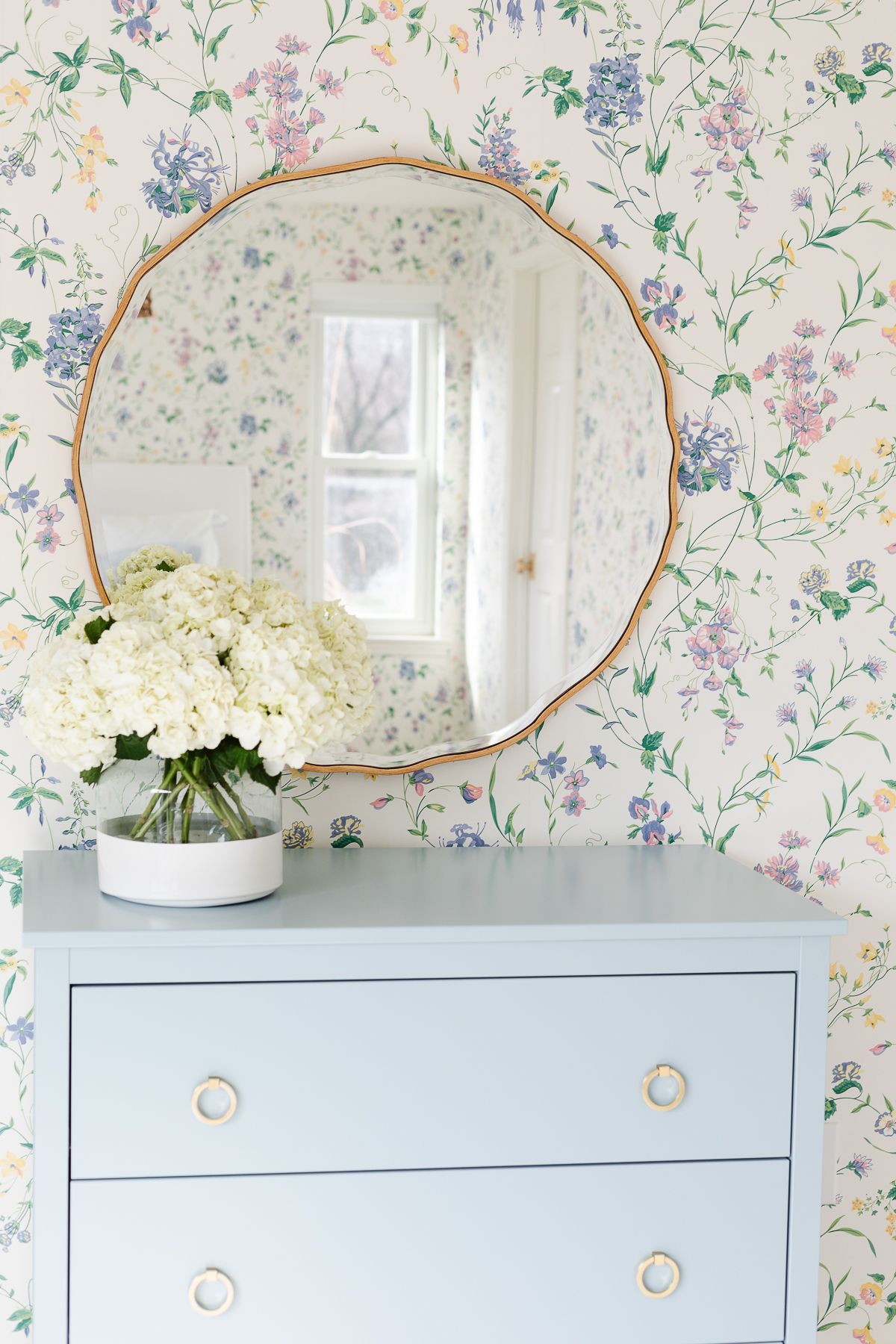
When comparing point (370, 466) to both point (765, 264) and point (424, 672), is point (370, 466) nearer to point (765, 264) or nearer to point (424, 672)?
point (424, 672)

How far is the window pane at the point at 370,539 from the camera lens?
1602 millimetres

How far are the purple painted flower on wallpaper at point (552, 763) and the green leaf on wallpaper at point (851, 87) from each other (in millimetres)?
1008

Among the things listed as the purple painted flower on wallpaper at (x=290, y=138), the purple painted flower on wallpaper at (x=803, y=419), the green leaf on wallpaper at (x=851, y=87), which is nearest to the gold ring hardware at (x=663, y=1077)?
the purple painted flower on wallpaper at (x=803, y=419)

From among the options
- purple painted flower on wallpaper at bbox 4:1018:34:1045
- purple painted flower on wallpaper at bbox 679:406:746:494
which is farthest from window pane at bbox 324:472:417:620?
purple painted flower on wallpaper at bbox 4:1018:34:1045

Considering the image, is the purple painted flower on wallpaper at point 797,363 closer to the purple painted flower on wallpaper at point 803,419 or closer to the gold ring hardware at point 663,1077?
the purple painted flower on wallpaper at point 803,419

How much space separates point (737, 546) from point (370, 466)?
0.54 meters

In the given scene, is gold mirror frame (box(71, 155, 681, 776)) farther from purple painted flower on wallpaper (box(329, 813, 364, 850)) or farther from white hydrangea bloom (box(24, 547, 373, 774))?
white hydrangea bloom (box(24, 547, 373, 774))

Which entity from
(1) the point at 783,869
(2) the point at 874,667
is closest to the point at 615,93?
(2) the point at 874,667

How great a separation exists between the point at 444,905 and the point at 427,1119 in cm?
23

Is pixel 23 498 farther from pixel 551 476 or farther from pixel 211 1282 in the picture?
pixel 211 1282

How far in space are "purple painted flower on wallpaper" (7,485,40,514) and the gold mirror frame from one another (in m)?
0.06

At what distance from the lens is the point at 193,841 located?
1350mm

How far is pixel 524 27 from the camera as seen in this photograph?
5.32 ft

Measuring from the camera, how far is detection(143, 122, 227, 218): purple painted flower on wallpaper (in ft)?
5.11
